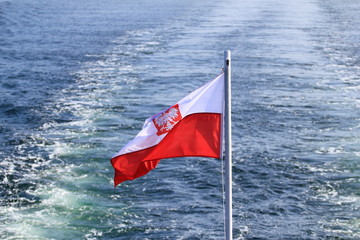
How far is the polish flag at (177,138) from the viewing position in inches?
651

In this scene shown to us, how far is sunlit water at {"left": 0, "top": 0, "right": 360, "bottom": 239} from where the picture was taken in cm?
2916

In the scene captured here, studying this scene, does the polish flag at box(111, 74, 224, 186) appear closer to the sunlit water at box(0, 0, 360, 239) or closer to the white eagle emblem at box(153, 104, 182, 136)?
the white eagle emblem at box(153, 104, 182, 136)

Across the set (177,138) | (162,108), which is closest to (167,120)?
(177,138)

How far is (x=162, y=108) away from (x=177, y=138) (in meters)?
31.0

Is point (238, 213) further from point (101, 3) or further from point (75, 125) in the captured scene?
point (101, 3)

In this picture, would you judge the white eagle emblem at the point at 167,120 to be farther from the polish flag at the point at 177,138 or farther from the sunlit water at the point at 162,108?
the sunlit water at the point at 162,108

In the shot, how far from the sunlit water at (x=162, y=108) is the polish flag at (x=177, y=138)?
11.6 metres

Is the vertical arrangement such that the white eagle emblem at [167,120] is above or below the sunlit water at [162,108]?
above

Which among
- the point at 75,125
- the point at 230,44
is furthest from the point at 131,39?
the point at 75,125

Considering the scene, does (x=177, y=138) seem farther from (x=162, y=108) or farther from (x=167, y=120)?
(x=162, y=108)

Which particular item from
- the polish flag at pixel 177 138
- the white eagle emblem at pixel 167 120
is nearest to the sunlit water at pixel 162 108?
the polish flag at pixel 177 138

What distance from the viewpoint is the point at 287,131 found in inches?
1654

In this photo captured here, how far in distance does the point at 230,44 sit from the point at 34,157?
41.1m

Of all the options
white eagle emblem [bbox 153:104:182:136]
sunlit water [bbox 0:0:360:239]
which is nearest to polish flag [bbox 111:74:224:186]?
white eagle emblem [bbox 153:104:182:136]
